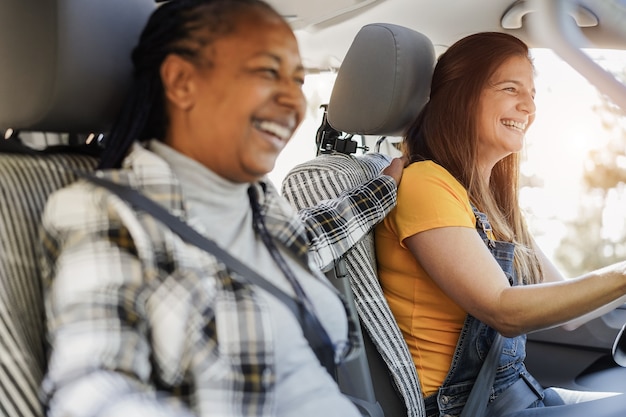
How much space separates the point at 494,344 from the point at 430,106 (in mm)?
560

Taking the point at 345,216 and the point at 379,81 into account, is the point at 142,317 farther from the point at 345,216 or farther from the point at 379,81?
the point at 379,81

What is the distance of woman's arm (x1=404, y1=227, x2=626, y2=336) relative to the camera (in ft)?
4.54

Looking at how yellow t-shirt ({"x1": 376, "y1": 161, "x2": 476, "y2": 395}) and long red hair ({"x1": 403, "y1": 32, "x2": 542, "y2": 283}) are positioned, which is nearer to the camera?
yellow t-shirt ({"x1": 376, "y1": 161, "x2": 476, "y2": 395})

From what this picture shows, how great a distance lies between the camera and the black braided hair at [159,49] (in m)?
0.96

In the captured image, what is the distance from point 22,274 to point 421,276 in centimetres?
91

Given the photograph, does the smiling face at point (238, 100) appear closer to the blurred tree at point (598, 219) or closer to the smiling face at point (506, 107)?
the smiling face at point (506, 107)

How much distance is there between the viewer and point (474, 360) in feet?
5.17

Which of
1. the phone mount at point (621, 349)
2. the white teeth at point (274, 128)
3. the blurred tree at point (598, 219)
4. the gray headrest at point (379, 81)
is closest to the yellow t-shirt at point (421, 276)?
the gray headrest at point (379, 81)

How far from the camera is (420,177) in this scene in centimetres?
160

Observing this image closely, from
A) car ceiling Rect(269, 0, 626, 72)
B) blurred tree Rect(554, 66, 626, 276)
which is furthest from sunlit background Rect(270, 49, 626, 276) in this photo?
car ceiling Rect(269, 0, 626, 72)

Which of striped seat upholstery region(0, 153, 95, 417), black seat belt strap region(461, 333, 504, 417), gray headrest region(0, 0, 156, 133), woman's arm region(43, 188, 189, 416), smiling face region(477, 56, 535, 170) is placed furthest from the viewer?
smiling face region(477, 56, 535, 170)

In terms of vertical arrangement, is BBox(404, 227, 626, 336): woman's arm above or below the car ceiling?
below

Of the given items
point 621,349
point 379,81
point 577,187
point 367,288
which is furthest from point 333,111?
point 577,187

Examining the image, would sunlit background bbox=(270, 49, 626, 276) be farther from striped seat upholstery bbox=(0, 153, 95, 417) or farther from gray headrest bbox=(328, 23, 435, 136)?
striped seat upholstery bbox=(0, 153, 95, 417)
